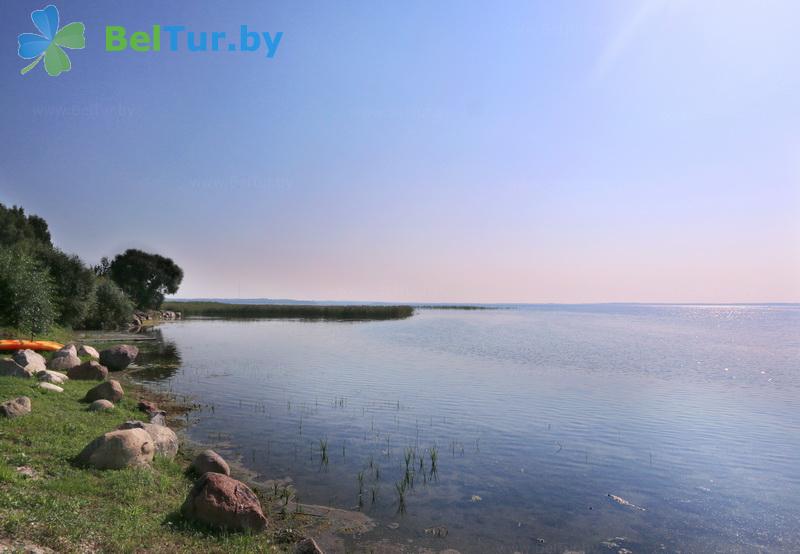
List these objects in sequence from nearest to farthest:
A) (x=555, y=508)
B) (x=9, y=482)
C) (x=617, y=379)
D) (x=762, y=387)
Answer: (x=9, y=482) → (x=555, y=508) → (x=762, y=387) → (x=617, y=379)

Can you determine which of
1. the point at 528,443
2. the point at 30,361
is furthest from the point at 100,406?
the point at 528,443

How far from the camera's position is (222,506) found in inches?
419

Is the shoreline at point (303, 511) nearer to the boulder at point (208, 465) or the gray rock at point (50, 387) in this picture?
the boulder at point (208, 465)

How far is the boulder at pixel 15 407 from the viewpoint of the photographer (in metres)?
15.1

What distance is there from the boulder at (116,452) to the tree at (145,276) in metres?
95.3

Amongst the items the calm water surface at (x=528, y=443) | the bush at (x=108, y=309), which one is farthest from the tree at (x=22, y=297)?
the bush at (x=108, y=309)

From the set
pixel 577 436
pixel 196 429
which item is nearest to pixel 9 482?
pixel 196 429

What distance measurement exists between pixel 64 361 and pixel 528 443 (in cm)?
2707

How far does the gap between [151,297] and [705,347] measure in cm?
10060

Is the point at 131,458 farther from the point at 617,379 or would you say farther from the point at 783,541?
the point at 617,379

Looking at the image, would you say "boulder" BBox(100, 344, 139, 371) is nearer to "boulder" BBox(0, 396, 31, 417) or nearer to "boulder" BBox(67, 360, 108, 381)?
"boulder" BBox(67, 360, 108, 381)

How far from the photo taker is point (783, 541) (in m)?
12.2

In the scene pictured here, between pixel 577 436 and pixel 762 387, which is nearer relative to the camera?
pixel 577 436

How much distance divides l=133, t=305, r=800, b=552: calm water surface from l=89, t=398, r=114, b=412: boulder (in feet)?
13.1
